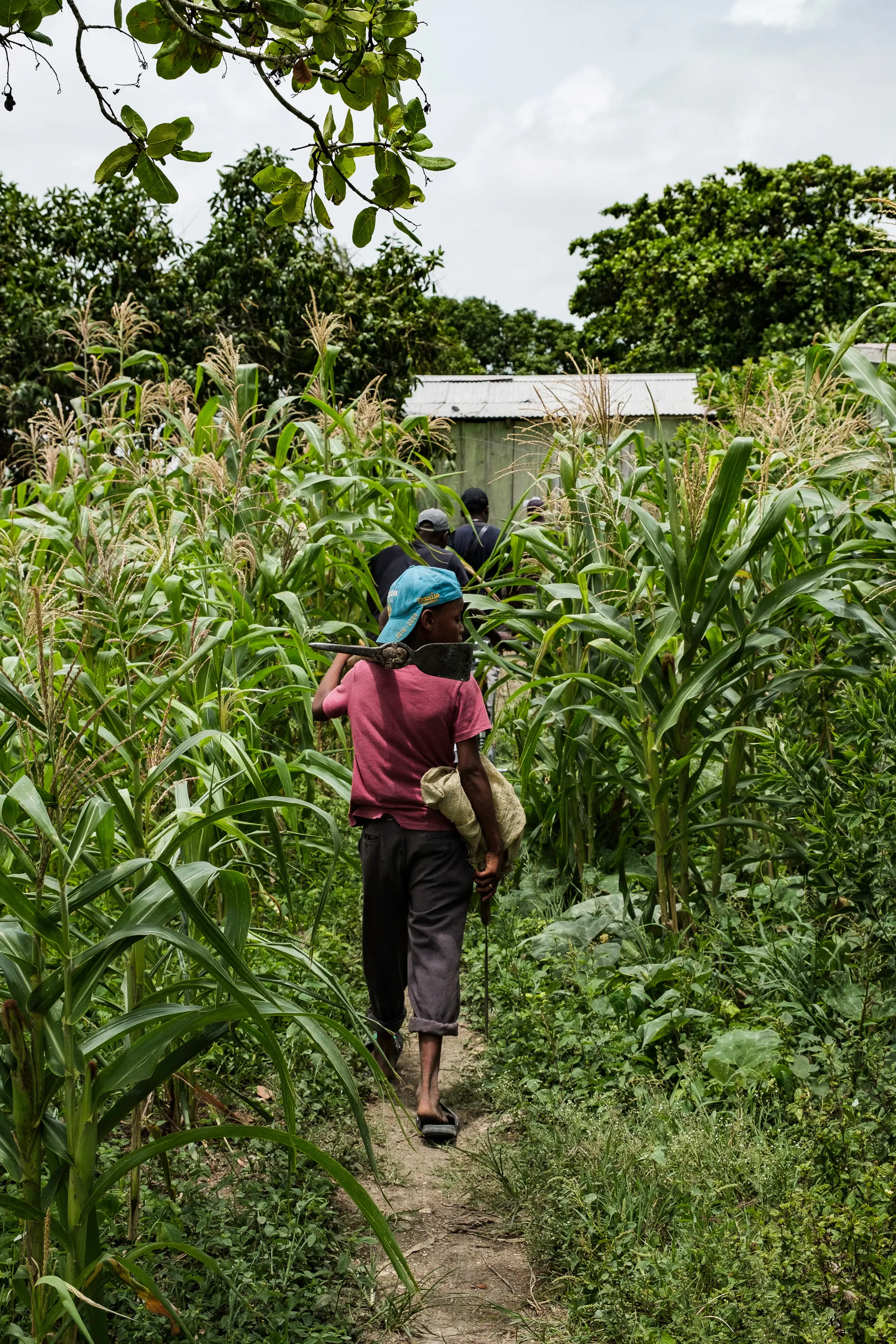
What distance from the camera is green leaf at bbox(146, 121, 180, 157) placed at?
87.1 inches

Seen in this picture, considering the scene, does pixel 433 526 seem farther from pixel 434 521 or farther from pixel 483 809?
pixel 483 809

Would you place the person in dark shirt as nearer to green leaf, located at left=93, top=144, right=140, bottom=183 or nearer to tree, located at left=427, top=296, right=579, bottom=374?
green leaf, located at left=93, top=144, right=140, bottom=183

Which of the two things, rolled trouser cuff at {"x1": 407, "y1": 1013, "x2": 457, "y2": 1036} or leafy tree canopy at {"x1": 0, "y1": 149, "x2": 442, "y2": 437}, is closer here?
rolled trouser cuff at {"x1": 407, "y1": 1013, "x2": 457, "y2": 1036}

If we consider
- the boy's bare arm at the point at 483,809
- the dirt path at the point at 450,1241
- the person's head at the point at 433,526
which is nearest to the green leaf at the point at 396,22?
the boy's bare arm at the point at 483,809

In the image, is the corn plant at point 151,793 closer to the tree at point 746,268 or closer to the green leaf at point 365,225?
the green leaf at point 365,225

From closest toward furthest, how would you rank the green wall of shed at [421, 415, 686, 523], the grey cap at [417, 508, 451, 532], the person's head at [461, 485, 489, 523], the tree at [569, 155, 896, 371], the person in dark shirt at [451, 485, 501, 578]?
the grey cap at [417, 508, 451, 532] → the person in dark shirt at [451, 485, 501, 578] → the person's head at [461, 485, 489, 523] → the green wall of shed at [421, 415, 686, 523] → the tree at [569, 155, 896, 371]

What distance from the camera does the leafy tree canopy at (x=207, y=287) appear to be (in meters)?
13.4

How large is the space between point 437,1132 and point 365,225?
2.54 metres

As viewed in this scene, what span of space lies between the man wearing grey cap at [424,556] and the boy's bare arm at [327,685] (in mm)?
1175

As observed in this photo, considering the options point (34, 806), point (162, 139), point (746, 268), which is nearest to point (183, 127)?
point (162, 139)

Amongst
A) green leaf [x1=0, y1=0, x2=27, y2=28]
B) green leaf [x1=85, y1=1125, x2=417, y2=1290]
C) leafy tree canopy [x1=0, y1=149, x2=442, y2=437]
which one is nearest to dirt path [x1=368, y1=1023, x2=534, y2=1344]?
green leaf [x1=85, y1=1125, x2=417, y2=1290]

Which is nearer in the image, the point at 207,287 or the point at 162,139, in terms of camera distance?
the point at 162,139

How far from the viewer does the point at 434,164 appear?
2246 mm

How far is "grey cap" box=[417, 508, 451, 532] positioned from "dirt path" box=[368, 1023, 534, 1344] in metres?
3.28
